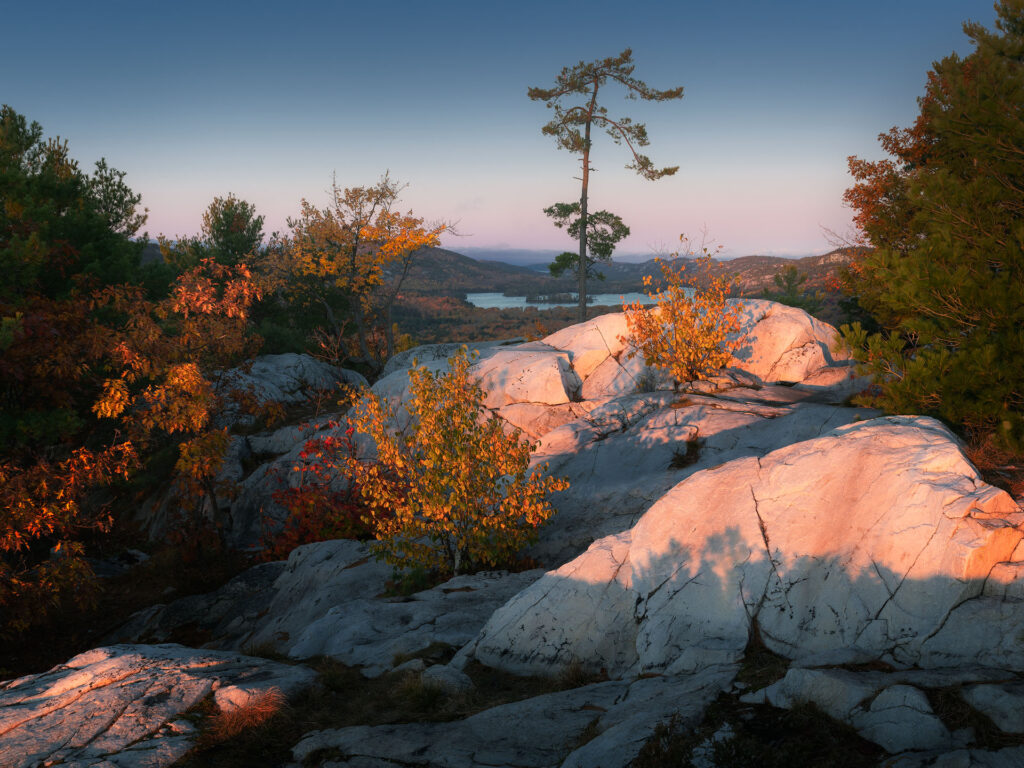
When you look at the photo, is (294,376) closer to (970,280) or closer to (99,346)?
(99,346)

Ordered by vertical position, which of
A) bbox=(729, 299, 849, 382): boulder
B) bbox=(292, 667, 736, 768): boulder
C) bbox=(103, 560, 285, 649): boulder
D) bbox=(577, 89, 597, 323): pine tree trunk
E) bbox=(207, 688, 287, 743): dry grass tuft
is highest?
bbox=(577, 89, 597, 323): pine tree trunk

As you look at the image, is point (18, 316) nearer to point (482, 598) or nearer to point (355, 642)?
point (355, 642)

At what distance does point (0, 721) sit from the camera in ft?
19.4

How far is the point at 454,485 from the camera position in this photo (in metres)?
9.71

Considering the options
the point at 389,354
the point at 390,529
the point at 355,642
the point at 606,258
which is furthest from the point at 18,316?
the point at 606,258

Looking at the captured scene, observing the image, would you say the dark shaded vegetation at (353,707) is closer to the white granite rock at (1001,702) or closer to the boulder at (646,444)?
the white granite rock at (1001,702)

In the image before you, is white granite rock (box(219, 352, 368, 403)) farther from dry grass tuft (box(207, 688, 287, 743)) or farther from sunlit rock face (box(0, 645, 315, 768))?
dry grass tuft (box(207, 688, 287, 743))

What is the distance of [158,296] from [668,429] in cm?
2497

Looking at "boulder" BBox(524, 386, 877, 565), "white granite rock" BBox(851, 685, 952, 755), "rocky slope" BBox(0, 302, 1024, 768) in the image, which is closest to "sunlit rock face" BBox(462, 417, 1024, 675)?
"rocky slope" BBox(0, 302, 1024, 768)

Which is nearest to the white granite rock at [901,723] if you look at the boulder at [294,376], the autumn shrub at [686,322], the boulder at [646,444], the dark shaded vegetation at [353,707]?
the dark shaded vegetation at [353,707]

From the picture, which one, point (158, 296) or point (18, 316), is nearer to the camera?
point (18, 316)

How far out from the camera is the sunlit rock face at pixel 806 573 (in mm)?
5156

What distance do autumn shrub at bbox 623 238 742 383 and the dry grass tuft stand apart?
12.3 m

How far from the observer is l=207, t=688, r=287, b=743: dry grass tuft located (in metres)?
5.82
